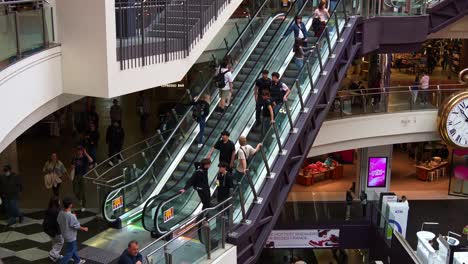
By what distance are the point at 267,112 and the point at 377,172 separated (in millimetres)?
12202

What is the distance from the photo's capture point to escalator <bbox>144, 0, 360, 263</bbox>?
1117 centimetres

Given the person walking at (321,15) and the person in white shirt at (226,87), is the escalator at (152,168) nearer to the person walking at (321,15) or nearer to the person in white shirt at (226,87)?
the person in white shirt at (226,87)

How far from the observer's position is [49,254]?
35.6 feet

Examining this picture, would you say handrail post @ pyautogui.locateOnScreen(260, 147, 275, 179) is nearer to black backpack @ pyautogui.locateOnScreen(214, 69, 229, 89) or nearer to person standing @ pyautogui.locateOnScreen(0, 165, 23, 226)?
black backpack @ pyautogui.locateOnScreen(214, 69, 229, 89)

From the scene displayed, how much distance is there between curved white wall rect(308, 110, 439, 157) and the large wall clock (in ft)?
1.53

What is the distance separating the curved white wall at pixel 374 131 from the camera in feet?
66.1

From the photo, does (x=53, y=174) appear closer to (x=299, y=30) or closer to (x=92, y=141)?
(x=92, y=141)

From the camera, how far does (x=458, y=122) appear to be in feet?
67.8

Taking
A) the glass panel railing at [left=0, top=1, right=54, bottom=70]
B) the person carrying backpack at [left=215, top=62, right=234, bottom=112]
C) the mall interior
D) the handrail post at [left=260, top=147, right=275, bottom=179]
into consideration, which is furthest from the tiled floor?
the person carrying backpack at [left=215, top=62, right=234, bottom=112]

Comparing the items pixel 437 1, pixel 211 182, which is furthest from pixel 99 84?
pixel 437 1

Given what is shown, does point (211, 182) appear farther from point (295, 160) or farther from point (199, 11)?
point (199, 11)

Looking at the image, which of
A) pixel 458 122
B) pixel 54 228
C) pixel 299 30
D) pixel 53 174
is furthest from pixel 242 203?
pixel 458 122

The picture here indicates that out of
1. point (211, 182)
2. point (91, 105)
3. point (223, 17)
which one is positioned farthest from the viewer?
point (91, 105)

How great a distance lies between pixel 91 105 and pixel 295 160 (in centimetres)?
1051
